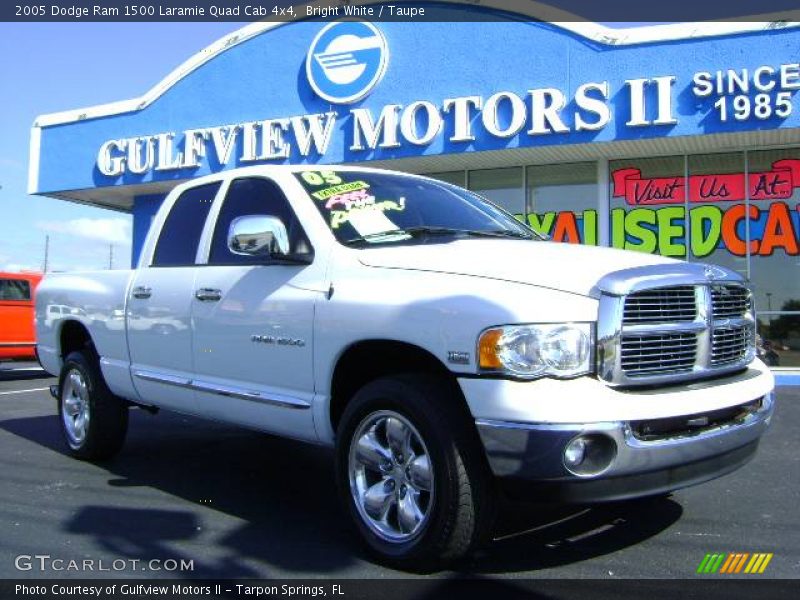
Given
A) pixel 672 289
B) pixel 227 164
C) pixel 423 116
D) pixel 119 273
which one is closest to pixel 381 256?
pixel 672 289

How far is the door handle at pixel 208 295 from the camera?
437 cm

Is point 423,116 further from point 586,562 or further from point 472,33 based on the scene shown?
point 586,562

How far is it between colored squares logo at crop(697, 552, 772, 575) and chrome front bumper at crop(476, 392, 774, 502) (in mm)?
570

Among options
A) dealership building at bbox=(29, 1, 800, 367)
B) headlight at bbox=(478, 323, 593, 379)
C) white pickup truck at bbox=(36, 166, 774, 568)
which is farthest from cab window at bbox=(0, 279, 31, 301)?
headlight at bbox=(478, 323, 593, 379)

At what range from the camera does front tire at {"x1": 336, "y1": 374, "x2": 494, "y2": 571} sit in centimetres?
311

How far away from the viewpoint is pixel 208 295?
14.6 ft

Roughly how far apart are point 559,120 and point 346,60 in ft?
13.9

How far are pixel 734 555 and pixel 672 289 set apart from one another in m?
1.41

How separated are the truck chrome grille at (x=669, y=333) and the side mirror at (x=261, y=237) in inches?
67.7

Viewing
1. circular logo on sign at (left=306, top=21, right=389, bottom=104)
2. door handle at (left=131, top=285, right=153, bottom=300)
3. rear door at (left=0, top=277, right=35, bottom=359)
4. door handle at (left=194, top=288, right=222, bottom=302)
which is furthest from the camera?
circular logo on sign at (left=306, top=21, right=389, bottom=104)

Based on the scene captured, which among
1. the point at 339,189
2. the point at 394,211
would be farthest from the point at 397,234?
the point at 339,189

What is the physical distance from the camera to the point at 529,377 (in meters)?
2.96

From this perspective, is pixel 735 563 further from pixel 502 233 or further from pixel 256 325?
pixel 256 325

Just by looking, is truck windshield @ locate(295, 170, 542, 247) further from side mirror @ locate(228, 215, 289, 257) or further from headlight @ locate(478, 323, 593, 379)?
headlight @ locate(478, 323, 593, 379)
